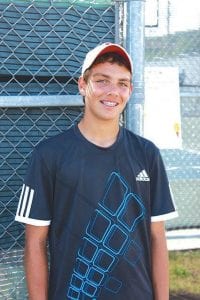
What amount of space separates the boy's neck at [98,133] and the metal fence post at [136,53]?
2.05 ft

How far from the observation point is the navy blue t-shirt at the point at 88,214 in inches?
92.5

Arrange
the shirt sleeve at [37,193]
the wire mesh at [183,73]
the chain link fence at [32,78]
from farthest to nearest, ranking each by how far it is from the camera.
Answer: the wire mesh at [183,73] < the chain link fence at [32,78] < the shirt sleeve at [37,193]

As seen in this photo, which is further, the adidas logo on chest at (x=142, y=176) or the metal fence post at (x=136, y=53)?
the metal fence post at (x=136, y=53)

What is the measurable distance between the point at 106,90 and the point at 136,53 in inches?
27.3

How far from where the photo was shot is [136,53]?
303 centimetres

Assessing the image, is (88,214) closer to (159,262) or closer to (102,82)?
(159,262)

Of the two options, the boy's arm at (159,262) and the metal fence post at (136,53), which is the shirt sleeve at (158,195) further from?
the metal fence post at (136,53)

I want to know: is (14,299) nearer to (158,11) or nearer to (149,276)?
(149,276)

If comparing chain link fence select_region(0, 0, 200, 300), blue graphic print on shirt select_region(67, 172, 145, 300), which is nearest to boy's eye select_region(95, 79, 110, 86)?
blue graphic print on shirt select_region(67, 172, 145, 300)

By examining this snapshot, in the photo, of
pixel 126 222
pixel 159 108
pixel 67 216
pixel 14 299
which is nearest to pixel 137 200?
pixel 126 222

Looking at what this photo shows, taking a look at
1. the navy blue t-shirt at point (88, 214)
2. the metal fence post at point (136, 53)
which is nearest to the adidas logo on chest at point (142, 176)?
the navy blue t-shirt at point (88, 214)

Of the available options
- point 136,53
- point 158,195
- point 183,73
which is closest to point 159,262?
point 158,195

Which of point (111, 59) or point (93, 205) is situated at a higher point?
point (111, 59)

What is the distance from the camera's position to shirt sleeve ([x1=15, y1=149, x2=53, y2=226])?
2342mm
